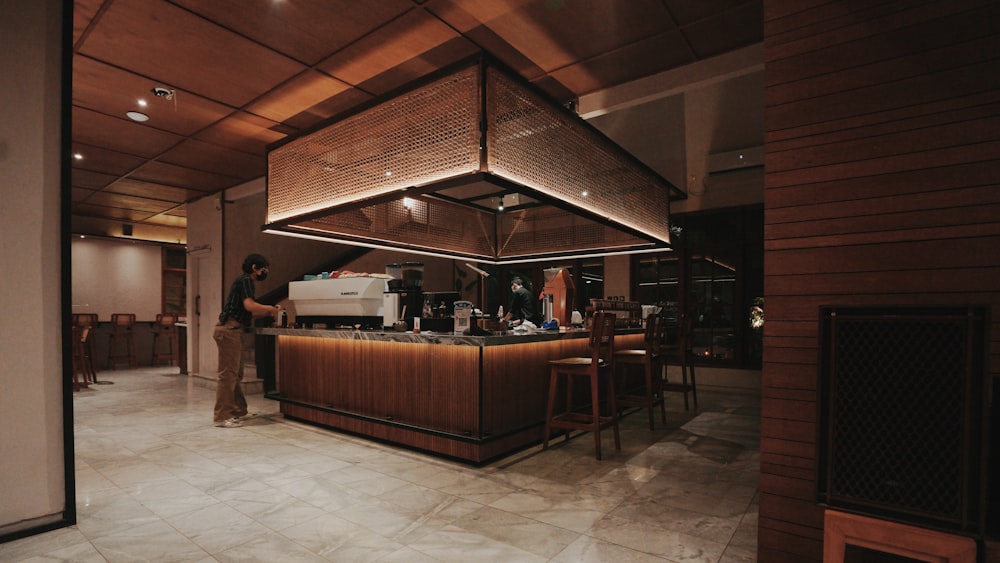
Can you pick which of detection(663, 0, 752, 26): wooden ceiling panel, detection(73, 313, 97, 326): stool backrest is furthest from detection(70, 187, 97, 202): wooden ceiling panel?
detection(663, 0, 752, 26): wooden ceiling panel

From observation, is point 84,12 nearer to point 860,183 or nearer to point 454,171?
point 454,171

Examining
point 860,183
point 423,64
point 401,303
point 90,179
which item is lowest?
point 401,303

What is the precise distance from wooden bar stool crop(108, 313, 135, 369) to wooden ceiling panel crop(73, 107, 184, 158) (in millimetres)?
6345

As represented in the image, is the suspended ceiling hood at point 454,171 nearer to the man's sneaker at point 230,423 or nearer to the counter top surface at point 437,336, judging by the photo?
the counter top surface at point 437,336

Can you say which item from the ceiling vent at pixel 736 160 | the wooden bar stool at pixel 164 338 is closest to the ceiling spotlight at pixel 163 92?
the ceiling vent at pixel 736 160

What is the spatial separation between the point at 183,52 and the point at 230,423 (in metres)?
3.67

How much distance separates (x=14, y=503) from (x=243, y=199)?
23.7ft

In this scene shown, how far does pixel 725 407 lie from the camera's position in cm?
611

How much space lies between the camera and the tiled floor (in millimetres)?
2389

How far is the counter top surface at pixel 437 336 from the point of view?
3.65 m

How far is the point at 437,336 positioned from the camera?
3801 millimetres

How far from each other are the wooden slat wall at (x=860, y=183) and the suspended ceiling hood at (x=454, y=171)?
1733 millimetres

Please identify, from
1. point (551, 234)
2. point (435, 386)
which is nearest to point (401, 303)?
point (435, 386)

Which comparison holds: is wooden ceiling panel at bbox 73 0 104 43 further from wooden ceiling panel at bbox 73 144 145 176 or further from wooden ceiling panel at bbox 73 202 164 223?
wooden ceiling panel at bbox 73 202 164 223
